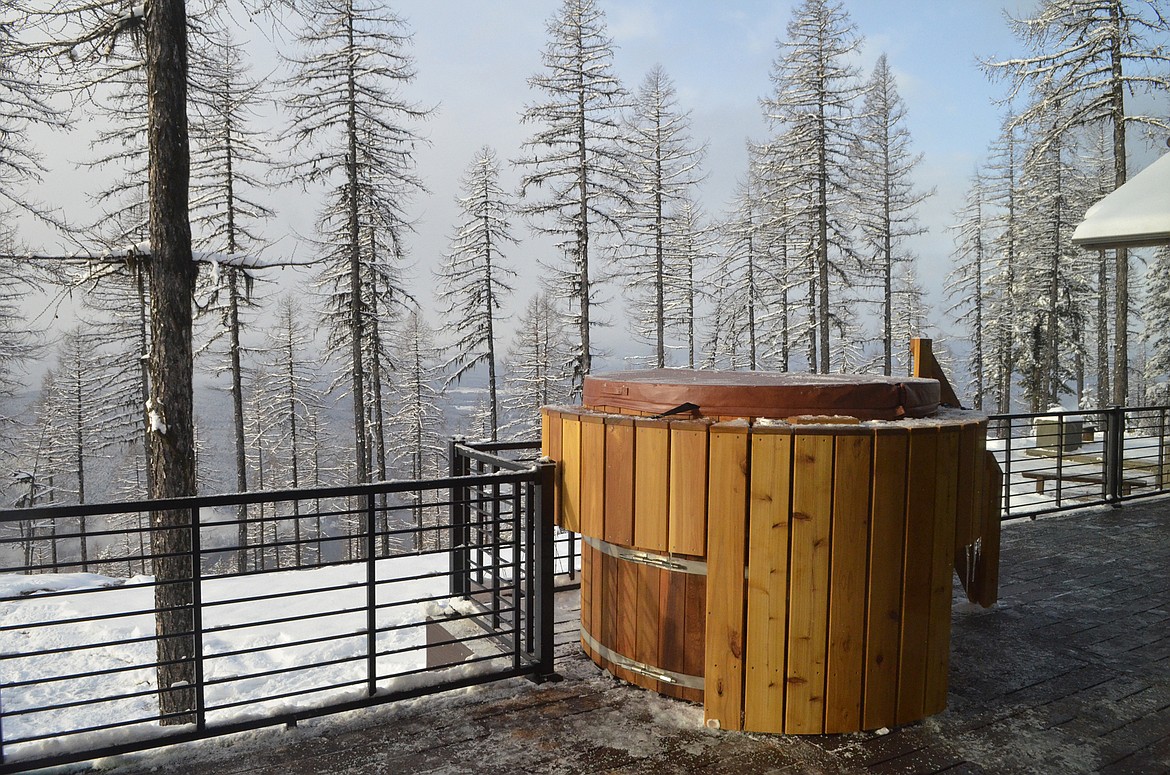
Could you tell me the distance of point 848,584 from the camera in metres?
2.93

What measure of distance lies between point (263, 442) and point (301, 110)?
13752mm

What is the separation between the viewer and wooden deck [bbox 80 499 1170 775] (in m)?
2.76

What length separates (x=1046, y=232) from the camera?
2567 centimetres

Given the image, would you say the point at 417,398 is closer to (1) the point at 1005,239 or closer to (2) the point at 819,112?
(2) the point at 819,112

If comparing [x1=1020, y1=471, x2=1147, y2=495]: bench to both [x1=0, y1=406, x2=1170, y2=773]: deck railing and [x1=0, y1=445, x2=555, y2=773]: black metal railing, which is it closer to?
[x1=0, y1=406, x2=1170, y2=773]: deck railing

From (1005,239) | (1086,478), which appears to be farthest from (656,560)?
(1005,239)

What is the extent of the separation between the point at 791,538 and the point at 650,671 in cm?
102

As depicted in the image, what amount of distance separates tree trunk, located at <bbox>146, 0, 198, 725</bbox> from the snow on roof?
7214mm

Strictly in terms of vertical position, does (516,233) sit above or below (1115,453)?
above

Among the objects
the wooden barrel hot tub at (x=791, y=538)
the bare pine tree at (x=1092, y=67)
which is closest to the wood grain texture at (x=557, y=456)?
the wooden barrel hot tub at (x=791, y=538)

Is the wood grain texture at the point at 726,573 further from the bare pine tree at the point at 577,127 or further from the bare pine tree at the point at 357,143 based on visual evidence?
the bare pine tree at the point at 357,143

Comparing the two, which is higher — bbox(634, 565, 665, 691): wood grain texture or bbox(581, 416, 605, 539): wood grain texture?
bbox(581, 416, 605, 539): wood grain texture

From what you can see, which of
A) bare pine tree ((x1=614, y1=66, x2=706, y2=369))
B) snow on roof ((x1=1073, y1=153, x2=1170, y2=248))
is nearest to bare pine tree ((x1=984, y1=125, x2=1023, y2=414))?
bare pine tree ((x1=614, y1=66, x2=706, y2=369))

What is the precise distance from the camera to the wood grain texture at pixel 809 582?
2.87 metres
